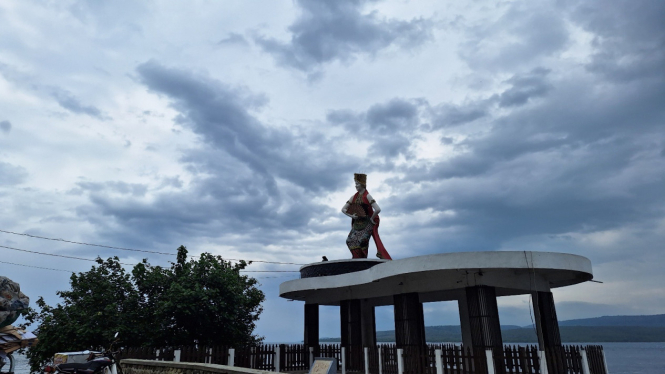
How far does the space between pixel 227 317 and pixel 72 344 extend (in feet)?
23.9

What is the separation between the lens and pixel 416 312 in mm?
17516

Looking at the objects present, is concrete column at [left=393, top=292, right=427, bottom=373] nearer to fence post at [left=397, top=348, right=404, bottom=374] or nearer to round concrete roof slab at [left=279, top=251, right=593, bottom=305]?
fence post at [left=397, top=348, right=404, bottom=374]

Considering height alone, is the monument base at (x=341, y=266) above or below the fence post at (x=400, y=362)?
above

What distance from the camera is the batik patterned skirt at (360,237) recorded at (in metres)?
21.6

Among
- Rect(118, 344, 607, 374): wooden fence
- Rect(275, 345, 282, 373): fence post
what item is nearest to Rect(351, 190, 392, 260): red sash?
Rect(118, 344, 607, 374): wooden fence

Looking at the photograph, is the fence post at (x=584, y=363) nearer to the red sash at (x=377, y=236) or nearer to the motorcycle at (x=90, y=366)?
the red sash at (x=377, y=236)

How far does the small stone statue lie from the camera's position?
21.6 meters

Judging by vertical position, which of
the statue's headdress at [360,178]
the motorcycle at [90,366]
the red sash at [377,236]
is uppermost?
the statue's headdress at [360,178]

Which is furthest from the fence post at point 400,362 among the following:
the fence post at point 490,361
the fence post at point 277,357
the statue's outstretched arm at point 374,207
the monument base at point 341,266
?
the statue's outstretched arm at point 374,207

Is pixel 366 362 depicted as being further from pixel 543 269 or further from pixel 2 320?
pixel 2 320

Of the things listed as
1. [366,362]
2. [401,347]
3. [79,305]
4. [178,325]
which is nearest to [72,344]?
[79,305]

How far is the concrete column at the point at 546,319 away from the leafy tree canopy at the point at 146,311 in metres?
13.9

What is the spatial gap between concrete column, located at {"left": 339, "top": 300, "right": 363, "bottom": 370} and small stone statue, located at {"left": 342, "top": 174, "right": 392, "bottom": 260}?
244 cm

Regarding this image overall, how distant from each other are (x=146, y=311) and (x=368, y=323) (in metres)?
11.4
